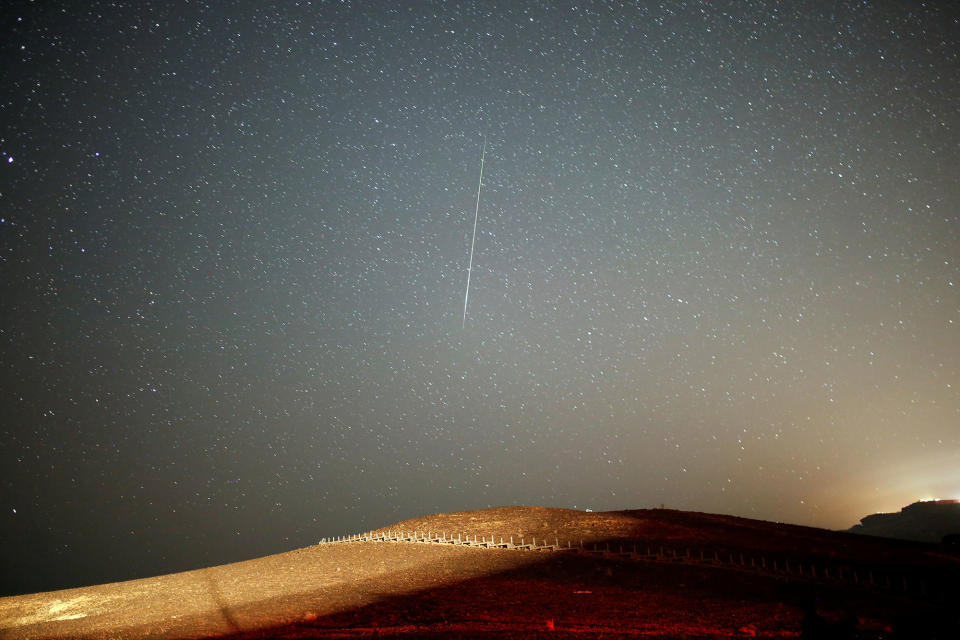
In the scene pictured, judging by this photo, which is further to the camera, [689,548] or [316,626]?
[689,548]

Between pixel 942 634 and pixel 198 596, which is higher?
pixel 942 634

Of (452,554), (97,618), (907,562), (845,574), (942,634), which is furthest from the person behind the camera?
(452,554)

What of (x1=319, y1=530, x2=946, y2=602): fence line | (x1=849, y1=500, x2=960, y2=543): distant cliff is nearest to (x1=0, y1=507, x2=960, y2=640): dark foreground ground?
(x1=319, y1=530, x2=946, y2=602): fence line

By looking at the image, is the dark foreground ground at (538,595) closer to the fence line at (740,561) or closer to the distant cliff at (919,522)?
the fence line at (740,561)

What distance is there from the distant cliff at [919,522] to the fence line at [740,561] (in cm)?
12787

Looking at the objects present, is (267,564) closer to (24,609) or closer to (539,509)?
(24,609)

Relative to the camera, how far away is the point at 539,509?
167ft

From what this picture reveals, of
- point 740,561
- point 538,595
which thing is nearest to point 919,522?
point 740,561

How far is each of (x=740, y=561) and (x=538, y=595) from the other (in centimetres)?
1277

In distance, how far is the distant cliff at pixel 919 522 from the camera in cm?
13985

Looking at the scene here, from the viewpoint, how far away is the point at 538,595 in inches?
995

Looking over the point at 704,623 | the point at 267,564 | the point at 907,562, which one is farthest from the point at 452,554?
the point at 907,562

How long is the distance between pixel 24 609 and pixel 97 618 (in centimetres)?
739

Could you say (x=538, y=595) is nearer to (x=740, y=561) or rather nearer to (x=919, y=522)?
(x=740, y=561)
